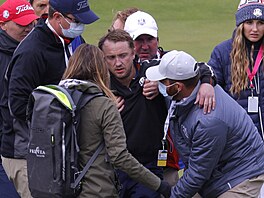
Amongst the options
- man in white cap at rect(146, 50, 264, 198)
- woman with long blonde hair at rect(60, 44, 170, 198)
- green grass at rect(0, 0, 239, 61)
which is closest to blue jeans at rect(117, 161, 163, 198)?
man in white cap at rect(146, 50, 264, 198)

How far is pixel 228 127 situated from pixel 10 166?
188 centimetres

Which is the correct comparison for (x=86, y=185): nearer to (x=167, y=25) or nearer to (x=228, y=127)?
(x=228, y=127)

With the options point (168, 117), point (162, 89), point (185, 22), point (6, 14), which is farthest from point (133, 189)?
point (185, 22)

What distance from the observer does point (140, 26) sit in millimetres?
6730

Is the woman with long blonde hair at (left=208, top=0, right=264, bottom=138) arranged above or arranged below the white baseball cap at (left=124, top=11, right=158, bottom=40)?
below

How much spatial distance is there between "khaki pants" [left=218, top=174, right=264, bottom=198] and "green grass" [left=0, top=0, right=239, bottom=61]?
33.2 ft

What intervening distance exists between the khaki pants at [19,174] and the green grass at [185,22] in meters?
9.76

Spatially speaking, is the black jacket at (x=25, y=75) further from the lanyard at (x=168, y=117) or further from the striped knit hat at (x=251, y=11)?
the striped knit hat at (x=251, y=11)

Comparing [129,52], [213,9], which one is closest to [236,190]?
[129,52]

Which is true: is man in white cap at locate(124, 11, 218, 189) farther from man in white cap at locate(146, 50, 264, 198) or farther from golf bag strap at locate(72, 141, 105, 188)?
golf bag strap at locate(72, 141, 105, 188)

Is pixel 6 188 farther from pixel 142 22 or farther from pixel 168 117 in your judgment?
pixel 142 22

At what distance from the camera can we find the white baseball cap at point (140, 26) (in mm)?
6672

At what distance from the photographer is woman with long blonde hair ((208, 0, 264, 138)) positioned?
663 cm

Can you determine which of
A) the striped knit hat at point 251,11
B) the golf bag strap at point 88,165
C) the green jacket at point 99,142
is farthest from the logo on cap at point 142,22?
the golf bag strap at point 88,165
